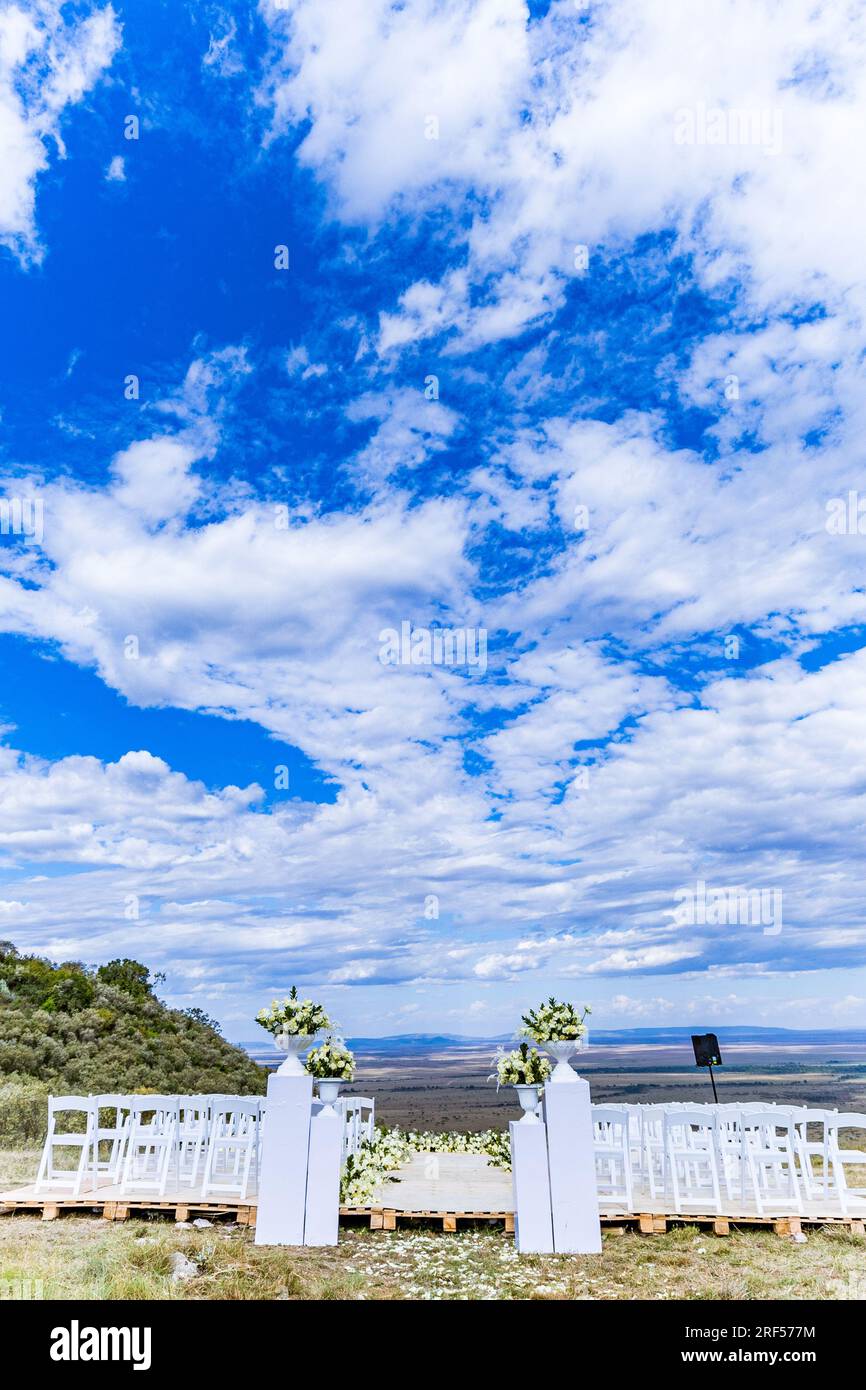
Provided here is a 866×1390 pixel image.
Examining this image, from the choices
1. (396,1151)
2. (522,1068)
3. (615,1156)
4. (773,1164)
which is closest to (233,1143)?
(522,1068)

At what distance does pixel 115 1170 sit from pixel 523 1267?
519cm

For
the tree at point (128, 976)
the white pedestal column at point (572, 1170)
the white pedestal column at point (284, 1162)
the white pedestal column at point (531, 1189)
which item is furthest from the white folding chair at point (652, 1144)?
the tree at point (128, 976)

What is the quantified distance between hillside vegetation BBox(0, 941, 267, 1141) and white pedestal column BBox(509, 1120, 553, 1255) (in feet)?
37.3

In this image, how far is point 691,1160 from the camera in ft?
31.6

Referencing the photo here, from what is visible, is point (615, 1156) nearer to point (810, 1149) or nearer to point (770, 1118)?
point (770, 1118)

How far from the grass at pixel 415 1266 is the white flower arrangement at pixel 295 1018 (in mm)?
1791

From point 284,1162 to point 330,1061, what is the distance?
119cm

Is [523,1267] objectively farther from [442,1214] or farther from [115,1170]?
[115,1170]

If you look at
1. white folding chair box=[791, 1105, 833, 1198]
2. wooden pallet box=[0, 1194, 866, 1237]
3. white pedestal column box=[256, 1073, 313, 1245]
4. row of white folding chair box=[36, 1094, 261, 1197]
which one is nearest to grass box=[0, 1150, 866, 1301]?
wooden pallet box=[0, 1194, 866, 1237]

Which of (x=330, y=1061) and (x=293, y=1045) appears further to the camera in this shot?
(x=330, y=1061)

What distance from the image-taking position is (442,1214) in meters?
8.71

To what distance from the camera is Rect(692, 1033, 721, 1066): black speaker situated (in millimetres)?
12531

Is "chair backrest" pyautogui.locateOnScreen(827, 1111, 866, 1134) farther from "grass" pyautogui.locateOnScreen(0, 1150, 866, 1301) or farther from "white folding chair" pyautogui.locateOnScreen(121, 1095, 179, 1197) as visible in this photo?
"white folding chair" pyautogui.locateOnScreen(121, 1095, 179, 1197)
